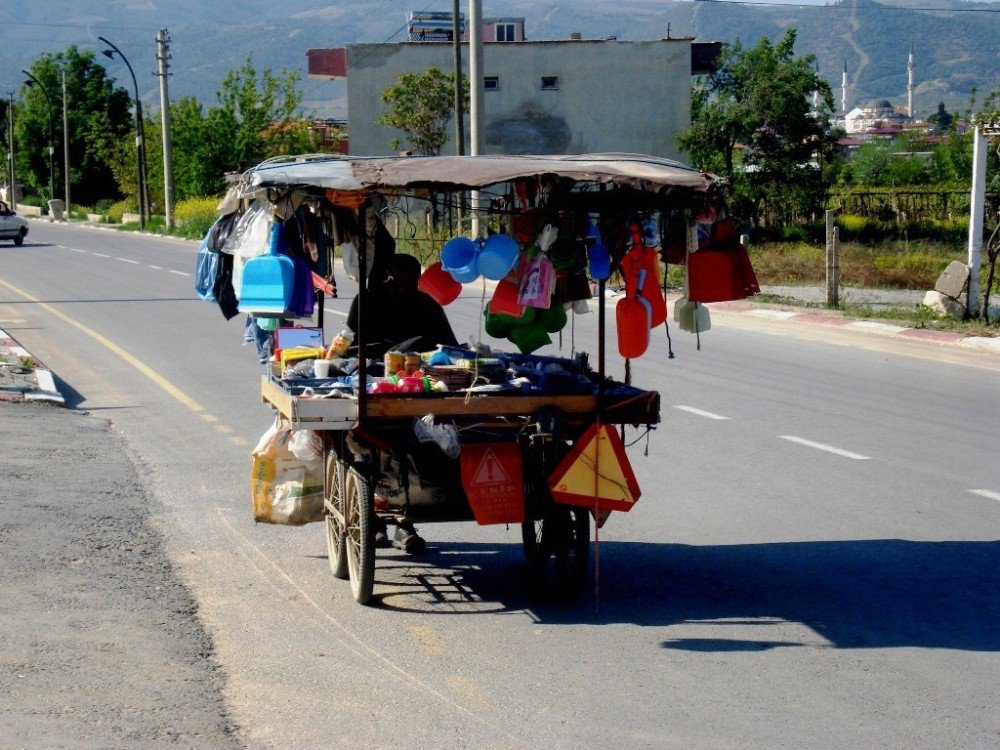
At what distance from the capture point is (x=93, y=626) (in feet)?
19.8

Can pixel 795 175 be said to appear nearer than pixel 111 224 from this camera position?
Yes

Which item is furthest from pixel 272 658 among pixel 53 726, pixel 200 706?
pixel 53 726

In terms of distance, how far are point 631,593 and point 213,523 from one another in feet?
9.14

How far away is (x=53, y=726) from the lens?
189 inches

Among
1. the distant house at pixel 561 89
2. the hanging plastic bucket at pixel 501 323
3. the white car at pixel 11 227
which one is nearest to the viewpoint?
the hanging plastic bucket at pixel 501 323

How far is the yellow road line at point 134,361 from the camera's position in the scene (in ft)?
42.6

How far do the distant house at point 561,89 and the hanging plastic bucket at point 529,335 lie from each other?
2020 inches

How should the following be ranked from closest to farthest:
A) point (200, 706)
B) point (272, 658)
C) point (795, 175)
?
point (200, 706)
point (272, 658)
point (795, 175)

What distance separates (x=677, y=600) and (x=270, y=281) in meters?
2.52

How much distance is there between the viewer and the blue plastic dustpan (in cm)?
661

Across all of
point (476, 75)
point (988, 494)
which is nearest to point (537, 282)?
point (988, 494)

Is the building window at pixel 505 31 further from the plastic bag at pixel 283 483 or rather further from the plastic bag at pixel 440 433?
the plastic bag at pixel 440 433

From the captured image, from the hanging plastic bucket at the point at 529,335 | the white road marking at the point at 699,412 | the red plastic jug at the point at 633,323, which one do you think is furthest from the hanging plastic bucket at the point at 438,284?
the white road marking at the point at 699,412

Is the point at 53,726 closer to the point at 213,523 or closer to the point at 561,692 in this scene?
the point at 561,692
